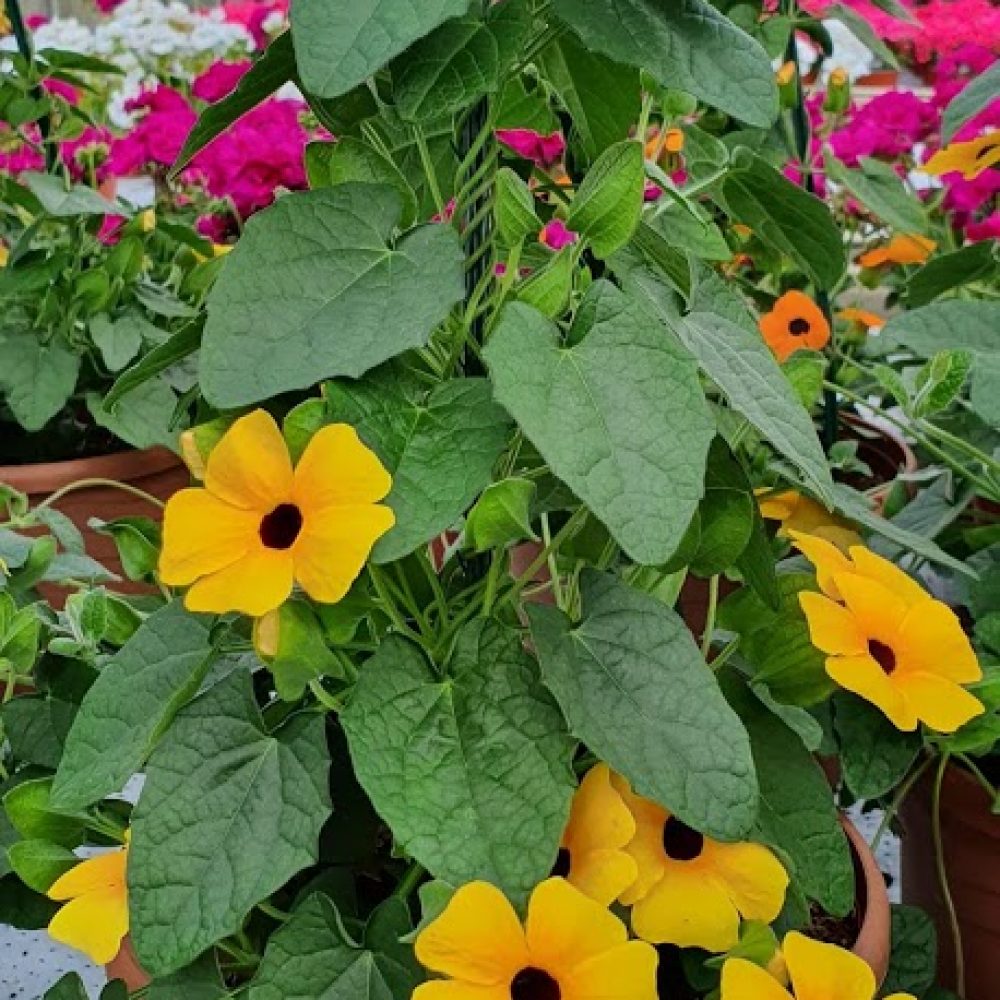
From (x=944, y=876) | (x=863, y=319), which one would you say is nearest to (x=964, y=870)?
(x=944, y=876)

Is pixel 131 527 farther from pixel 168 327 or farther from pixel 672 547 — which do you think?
pixel 168 327

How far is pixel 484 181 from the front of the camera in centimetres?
60

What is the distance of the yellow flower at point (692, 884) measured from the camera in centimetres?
58

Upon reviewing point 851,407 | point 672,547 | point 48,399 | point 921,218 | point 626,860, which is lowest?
point 851,407

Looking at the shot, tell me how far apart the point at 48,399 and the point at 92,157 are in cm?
28

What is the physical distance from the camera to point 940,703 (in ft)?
2.11

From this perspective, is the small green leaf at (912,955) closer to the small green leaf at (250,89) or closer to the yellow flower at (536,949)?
the yellow flower at (536,949)

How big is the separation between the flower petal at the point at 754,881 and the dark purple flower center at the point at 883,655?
0.11 meters

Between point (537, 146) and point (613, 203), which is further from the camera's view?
point (537, 146)

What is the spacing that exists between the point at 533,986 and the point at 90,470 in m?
0.79

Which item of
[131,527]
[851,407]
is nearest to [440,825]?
[131,527]

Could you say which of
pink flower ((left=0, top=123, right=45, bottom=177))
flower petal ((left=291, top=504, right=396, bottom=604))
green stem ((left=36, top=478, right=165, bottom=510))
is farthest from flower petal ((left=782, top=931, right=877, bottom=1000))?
pink flower ((left=0, top=123, right=45, bottom=177))

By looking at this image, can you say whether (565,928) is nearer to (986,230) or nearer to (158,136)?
(986,230)

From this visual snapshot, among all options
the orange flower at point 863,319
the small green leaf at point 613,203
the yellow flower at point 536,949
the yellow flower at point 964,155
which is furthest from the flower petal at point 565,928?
the orange flower at point 863,319
